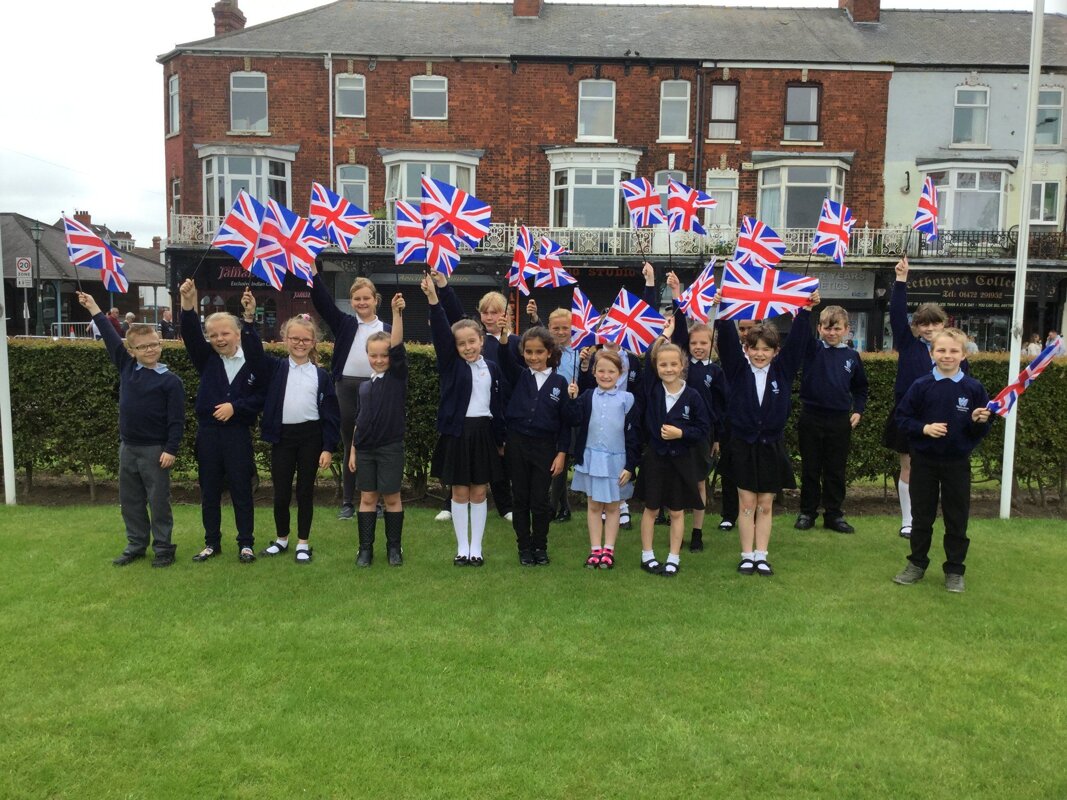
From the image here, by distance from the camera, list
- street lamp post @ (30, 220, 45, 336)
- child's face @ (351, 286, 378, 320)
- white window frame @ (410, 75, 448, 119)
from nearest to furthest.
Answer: child's face @ (351, 286, 378, 320), street lamp post @ (30, 220, 45, 336), white window frame @ (410, 75, 448, 119)

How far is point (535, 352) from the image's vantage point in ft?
19.7

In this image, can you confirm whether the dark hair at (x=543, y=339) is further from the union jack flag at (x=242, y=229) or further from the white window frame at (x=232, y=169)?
the white window frame at (x=232, y=169)

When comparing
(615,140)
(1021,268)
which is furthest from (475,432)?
(615,140)

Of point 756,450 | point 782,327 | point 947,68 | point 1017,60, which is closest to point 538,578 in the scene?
point 756,450

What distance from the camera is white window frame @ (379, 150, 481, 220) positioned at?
27.2m

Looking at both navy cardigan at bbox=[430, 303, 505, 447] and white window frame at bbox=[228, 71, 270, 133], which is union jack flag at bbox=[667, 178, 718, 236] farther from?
white window frame at bbox=[228, 71, 270, 133]

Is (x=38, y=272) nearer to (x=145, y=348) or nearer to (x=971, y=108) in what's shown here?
(x=145, y=348)

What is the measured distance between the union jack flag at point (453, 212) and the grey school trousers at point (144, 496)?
2996 mm

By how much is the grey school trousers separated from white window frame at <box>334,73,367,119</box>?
78.3ft

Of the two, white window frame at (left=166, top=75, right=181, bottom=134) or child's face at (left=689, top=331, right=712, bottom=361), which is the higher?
white window frame at (left=166, top=75, right=181, bottom=134)

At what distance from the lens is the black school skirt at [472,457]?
605 centimetres

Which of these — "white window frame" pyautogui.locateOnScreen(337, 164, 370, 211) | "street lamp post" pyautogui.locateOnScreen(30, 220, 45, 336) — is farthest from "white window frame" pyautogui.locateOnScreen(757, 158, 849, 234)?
"street lamp post" pyautogui.locateOnScreen(30, 220, 45, 336)

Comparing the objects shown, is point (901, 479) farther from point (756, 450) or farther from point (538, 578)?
point (538, 578)

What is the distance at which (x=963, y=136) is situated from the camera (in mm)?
27734
